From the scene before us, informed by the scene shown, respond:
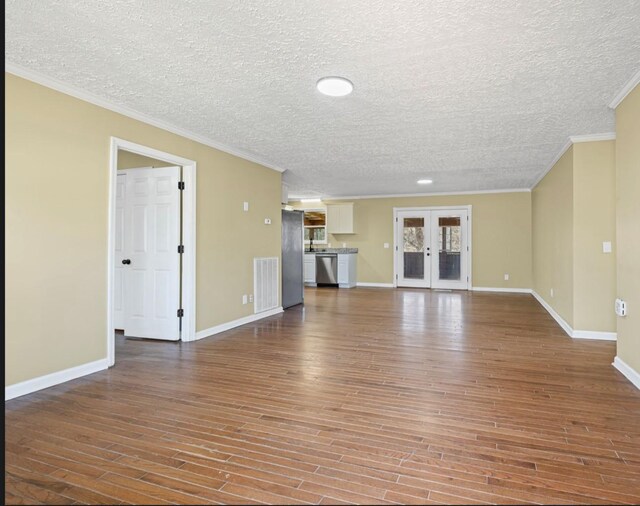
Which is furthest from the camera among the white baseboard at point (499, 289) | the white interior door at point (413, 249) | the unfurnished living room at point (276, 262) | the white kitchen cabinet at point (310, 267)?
the white kitchen cabinet at point (310, 267)

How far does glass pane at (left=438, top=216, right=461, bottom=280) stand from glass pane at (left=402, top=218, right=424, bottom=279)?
1.47 feet

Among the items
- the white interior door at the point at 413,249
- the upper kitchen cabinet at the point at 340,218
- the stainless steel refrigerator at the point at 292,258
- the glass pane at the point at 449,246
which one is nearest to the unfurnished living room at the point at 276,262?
the stainless steel refrigerator at the point at 292,258

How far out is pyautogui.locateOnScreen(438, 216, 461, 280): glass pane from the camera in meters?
9.59

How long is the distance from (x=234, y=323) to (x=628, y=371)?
13.6 ft

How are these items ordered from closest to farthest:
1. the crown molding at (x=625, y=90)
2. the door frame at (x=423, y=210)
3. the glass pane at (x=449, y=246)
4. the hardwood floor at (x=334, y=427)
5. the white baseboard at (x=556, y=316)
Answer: the hardwood floor at (x=334, y=427) → the crown molding at (x=625, y=90) → the white baseboard at (x=556, y=316) → the door frame at (x=423, y=210) → the glass pane at (x=449, y=246)

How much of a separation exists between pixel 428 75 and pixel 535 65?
71 centimetres

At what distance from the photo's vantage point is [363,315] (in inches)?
245

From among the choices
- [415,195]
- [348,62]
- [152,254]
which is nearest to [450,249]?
[415,195]

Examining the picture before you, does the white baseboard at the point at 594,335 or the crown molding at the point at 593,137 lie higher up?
the crown molding at the point at 593,137

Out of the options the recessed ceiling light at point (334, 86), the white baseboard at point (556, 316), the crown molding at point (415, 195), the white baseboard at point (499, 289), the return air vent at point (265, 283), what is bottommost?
the white baseboard at point (556, 316)

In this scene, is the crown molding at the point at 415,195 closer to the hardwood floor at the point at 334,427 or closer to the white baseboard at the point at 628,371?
the hardwood floor at the point at 334,427

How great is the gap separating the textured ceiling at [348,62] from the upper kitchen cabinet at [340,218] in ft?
18.4

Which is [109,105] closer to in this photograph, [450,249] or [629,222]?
[629,222]

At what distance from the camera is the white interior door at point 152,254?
452cm
